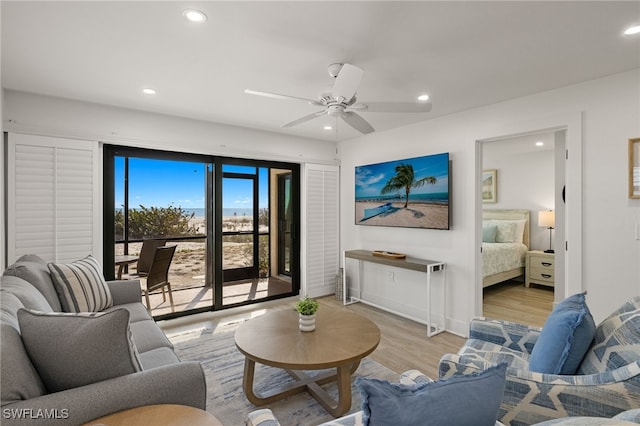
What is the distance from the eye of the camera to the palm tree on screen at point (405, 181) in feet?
12.9

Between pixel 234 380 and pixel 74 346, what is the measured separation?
1.66 metres

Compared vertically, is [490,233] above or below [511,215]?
below

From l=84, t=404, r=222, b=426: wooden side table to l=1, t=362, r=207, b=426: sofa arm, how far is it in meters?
0.03

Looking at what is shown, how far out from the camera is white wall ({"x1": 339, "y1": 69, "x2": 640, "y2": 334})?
2.52 m

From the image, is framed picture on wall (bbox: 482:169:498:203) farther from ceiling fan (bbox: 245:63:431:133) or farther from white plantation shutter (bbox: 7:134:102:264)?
white plantation shutter (bbox: 7:134:102:264)

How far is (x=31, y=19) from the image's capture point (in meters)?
1.84

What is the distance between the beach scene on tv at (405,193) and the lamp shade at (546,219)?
2961 millimetres

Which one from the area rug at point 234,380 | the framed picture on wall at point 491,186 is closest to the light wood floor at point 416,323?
the area rug at point 234,380

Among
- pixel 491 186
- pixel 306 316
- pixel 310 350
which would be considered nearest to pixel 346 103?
pixel 306 316

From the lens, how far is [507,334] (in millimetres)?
2074

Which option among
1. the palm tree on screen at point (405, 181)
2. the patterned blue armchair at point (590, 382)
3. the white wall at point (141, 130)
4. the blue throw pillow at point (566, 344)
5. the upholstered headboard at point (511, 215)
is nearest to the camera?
the patterned blue armchair at point (590, 382)

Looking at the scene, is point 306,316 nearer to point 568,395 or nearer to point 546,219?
point 568,395

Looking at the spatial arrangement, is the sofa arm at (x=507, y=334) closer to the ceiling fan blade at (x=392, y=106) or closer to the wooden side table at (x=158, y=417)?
the ceiling fan blade at (x=392, y=106)

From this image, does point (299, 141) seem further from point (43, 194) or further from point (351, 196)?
point (43, 194)
